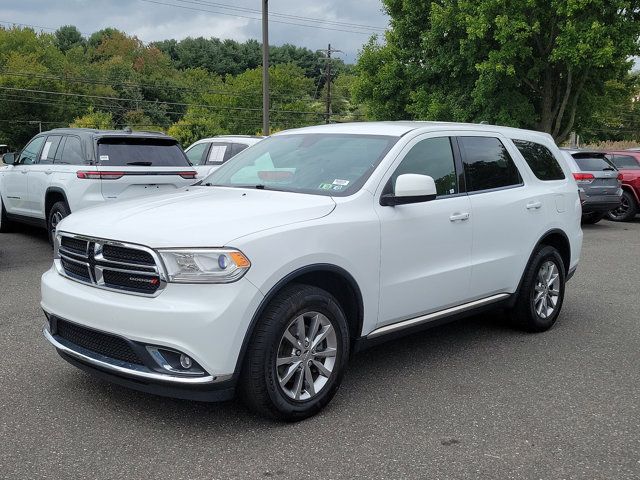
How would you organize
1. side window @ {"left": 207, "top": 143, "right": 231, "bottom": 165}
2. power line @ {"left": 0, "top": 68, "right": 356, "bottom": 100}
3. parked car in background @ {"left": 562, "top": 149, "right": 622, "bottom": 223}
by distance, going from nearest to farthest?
side window @ {"left": 207, "top": 143, "right": 231, "bottom": 165}, parked car in background @ {"left": 562, "top": 149, "right": 622, "bottom": 223}, power line @ {"left": 0, "top": 68, "right": 356, "bottom": 100}

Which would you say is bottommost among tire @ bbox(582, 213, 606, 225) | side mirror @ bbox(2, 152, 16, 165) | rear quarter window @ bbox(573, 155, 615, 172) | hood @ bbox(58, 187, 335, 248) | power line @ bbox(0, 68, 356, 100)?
tire @ bbox(582, 213, 606, 225)

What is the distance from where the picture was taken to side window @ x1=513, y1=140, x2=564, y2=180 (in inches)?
225

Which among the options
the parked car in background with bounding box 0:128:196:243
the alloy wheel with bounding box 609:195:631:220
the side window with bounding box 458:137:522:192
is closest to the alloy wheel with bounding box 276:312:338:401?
the side window with bounding box 458:137:522:192

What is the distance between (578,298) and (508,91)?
17459 mm

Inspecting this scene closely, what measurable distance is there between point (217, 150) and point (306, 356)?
31.6ft

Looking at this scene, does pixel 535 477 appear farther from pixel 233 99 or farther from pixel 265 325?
pixel 233 99

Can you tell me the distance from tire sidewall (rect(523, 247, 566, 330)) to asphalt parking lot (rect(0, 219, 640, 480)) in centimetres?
22

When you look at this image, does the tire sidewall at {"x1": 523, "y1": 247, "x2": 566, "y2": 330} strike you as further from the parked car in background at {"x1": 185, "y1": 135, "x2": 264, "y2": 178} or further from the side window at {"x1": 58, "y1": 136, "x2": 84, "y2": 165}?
the parked car in background at {"x1": 185, "y1": 135, "x2": 264, "y2": 178}

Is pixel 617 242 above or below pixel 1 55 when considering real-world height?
below

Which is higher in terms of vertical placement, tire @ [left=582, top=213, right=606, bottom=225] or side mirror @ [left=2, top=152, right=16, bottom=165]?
side mirror @ [left=2, top=152, right=16, bottom=165]

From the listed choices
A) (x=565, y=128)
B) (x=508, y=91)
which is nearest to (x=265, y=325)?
(x=508, y=91)

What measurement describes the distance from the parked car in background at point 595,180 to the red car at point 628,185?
135cm

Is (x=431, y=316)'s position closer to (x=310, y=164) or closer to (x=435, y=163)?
(x=435, y=163)

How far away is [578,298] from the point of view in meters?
7.11
